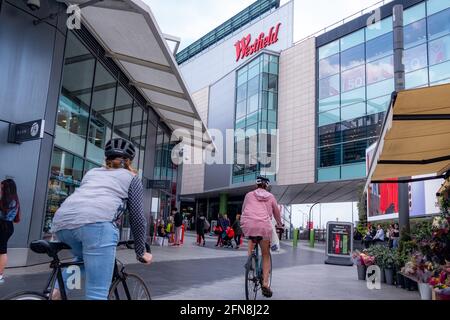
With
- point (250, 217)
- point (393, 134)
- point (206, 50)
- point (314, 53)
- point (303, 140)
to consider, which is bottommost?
point (250, 217)

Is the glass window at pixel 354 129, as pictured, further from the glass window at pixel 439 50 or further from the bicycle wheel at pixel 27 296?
the bicycle wheel at pixel 27 296

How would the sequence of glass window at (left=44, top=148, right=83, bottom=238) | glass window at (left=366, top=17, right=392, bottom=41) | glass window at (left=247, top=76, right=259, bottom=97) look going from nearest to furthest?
glass window at (left=44, top=148, right=83, bottom=238)
glass window at (left=366, top=17, right=392, bottom=41)
glass window at (left=247, top=76, right=259, bottom=97)

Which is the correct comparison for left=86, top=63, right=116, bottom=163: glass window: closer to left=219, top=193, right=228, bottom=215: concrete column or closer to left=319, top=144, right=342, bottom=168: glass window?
left=319, top=144, right=342, bottom=168: glass window

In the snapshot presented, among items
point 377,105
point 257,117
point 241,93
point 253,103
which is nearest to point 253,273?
point 377,105

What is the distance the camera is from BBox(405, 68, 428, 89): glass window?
86.0 ft

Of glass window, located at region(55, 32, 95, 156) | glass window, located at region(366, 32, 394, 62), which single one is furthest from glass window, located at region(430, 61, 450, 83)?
glass window, located at region(55, 32, 95, 156)

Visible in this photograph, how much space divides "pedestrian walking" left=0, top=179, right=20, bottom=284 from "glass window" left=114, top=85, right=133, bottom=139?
7824 millimetres

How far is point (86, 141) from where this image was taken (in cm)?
1227

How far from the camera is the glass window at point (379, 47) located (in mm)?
28483

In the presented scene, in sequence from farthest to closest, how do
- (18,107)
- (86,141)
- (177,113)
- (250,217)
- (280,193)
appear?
(280,193), (177,113), (86,141), (18,107), (250,217)

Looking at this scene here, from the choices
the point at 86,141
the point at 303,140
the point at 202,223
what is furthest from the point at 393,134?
the point at 303,140

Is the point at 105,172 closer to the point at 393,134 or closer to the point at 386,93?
the point at 393,134

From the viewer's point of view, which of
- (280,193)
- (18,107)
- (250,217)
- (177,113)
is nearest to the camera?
(250,217)

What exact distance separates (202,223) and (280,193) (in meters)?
20.2
